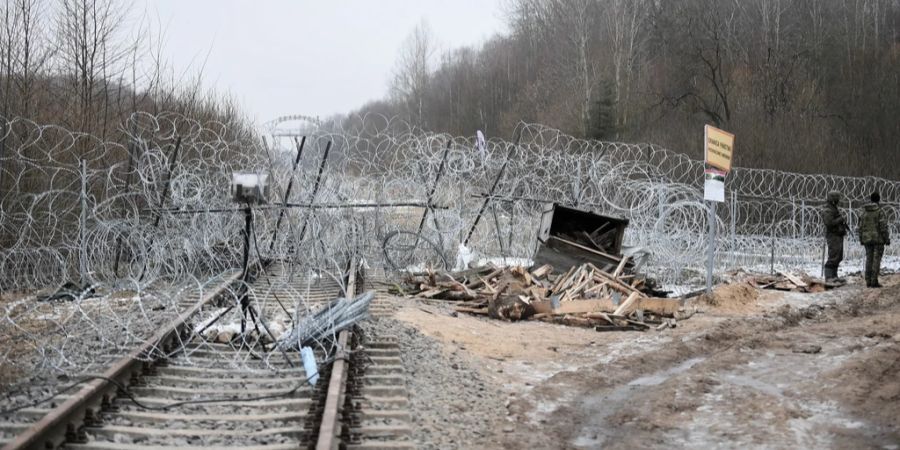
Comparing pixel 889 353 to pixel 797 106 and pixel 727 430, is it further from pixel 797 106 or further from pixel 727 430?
pixel 797 106

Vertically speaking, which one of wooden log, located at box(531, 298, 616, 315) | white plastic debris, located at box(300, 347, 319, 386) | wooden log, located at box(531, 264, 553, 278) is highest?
wooden log, located at box(531, 264, 553, 278)

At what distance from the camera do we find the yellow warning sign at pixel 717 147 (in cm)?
1232

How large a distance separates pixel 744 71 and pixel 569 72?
13.0m

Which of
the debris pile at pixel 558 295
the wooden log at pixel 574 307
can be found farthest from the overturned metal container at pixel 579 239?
the wooden log at pixel 574 307

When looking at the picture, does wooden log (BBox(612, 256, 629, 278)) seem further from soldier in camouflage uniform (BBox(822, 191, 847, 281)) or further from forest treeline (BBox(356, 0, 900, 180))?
forest treeline (BBox(356, 0, 900, 180))

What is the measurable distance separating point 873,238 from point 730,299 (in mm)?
3862

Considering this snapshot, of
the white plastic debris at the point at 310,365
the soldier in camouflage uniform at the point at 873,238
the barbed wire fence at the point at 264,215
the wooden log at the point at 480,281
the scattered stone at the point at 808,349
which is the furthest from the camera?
the soldier in camouflage uniform at the point at 873,238

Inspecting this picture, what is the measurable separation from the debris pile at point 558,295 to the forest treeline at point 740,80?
76.8 ft

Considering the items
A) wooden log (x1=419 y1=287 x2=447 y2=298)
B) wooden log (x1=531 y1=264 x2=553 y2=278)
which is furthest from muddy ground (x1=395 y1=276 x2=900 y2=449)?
wooden log (x1=531 y1=264 x2=553 y2=278)

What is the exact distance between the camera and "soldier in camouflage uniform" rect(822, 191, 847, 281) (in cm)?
1532

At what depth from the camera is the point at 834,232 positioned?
1538cm

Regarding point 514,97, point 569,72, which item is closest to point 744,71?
point 569,72

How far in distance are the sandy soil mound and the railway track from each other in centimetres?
607

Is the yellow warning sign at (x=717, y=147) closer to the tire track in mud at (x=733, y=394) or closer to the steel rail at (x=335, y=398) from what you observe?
the tire track in mud at (x=733, y=394)
